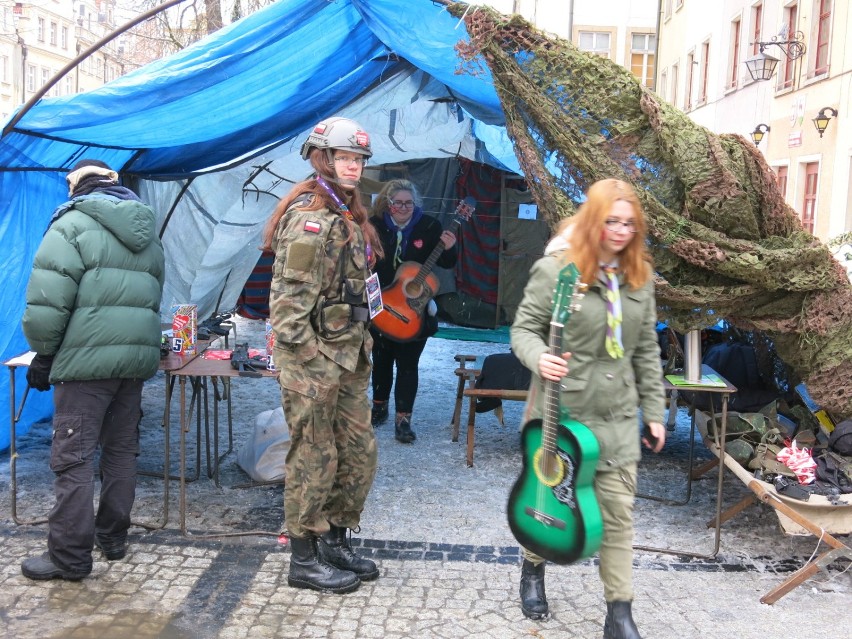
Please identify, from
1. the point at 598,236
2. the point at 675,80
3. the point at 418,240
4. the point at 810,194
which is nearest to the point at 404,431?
the point at 418,240

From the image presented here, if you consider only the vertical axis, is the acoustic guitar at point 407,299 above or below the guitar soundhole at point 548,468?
above

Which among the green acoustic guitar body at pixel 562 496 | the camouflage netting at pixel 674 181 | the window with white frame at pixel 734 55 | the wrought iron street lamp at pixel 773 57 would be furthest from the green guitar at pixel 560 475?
the window with white frame at pixel 734 55

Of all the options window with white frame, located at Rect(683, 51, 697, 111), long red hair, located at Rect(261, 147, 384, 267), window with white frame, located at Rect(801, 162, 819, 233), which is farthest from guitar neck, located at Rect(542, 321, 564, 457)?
window with white frame, located at Rect(683, 51, 697, 111)

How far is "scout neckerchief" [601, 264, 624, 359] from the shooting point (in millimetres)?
3258

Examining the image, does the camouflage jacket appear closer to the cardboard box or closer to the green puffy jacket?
the green puffy jacket

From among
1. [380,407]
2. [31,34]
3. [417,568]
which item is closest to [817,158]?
[380,407]

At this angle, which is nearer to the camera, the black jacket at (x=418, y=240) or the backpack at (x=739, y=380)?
the backpack at (x=739, y=380)

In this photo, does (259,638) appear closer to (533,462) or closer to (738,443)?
(533,462)

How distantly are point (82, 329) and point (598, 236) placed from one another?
86.7 inches

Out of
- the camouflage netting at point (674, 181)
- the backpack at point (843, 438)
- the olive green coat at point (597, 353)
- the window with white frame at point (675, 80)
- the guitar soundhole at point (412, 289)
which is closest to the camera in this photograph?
the olive green coat at point (597, 353)

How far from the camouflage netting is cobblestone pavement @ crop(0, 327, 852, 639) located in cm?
110

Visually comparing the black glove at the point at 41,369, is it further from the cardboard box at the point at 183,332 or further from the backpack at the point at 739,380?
the backpack at the point at 739,380

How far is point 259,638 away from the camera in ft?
11.5

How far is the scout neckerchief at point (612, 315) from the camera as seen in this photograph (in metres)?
3.26
